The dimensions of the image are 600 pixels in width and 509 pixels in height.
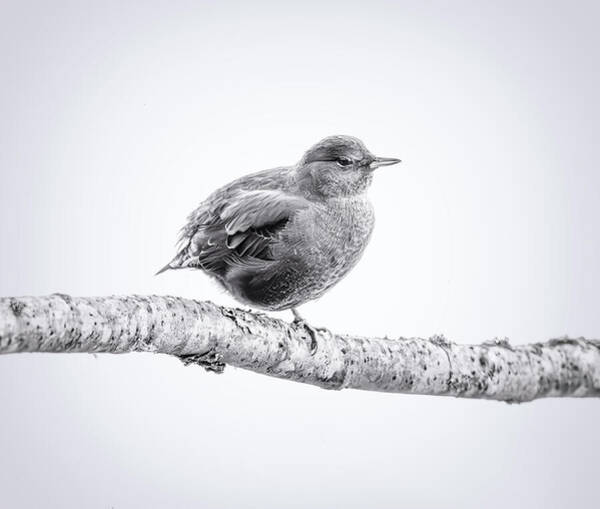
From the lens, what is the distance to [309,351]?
4922 millimetres

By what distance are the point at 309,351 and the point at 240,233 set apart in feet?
4.95

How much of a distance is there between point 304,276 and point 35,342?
300 centimetres

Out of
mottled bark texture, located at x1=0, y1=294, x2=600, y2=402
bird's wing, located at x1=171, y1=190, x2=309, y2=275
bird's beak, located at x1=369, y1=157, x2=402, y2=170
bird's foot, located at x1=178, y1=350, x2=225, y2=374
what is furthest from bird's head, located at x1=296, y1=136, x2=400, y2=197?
bird's foot, located at x1=178, y1=350, x2=225, y2=374

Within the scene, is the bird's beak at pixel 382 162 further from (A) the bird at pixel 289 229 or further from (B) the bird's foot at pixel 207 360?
(B) the bird's foot at pixel 207 360

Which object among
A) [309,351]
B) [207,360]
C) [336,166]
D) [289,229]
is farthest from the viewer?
[336,166]

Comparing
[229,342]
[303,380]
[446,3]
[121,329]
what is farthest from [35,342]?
[446,3]

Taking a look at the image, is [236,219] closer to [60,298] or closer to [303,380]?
[303,380]

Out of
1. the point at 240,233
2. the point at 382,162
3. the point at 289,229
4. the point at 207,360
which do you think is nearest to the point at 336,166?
the point at 382,162

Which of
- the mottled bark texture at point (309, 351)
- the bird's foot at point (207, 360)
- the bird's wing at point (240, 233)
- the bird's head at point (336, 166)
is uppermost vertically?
the bird's head at point (336, 166)

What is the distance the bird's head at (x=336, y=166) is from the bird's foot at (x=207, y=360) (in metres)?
2.38

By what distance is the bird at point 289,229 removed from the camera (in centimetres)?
611

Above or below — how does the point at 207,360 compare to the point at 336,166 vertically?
below

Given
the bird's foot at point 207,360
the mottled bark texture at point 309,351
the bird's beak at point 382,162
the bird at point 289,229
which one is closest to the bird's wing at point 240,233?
the bird at point 289,229

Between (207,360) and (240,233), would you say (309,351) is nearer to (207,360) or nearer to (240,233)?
(207,360)
